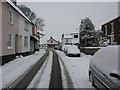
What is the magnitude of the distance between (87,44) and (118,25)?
7176mm

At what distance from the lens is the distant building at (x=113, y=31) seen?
74.2 ft

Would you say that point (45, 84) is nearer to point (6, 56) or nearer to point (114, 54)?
point (114, 54)

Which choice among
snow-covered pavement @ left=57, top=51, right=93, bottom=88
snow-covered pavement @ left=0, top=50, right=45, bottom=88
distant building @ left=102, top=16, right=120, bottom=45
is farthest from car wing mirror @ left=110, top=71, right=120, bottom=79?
distant building @ left=102, top=16, right=120, bottom=45

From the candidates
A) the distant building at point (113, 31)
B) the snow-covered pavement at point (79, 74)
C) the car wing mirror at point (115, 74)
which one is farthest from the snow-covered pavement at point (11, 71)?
the distant building at point (113, 31)

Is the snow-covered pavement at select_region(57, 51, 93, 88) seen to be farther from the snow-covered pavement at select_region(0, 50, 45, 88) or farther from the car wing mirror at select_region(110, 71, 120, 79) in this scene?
the snow-covered pavement at select_region(0, 50, 45, 88)

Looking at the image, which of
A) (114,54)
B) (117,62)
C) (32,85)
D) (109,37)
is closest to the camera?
(117,62)

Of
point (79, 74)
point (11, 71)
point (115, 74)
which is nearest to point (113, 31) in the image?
point (79, 74)

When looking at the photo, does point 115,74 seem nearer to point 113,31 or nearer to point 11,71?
point 11,71

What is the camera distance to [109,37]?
2617cm

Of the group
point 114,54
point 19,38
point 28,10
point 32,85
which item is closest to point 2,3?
point 19,38

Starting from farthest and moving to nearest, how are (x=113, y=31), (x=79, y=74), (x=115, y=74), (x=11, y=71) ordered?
(x=113, y=31) < (x=11, y=71) < (x=79, y=74) < (x=115, y=74)

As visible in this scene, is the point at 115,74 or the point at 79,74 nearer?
the point at 115,74

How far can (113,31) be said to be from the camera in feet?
81.2

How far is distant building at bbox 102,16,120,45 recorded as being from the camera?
74.2 feet
